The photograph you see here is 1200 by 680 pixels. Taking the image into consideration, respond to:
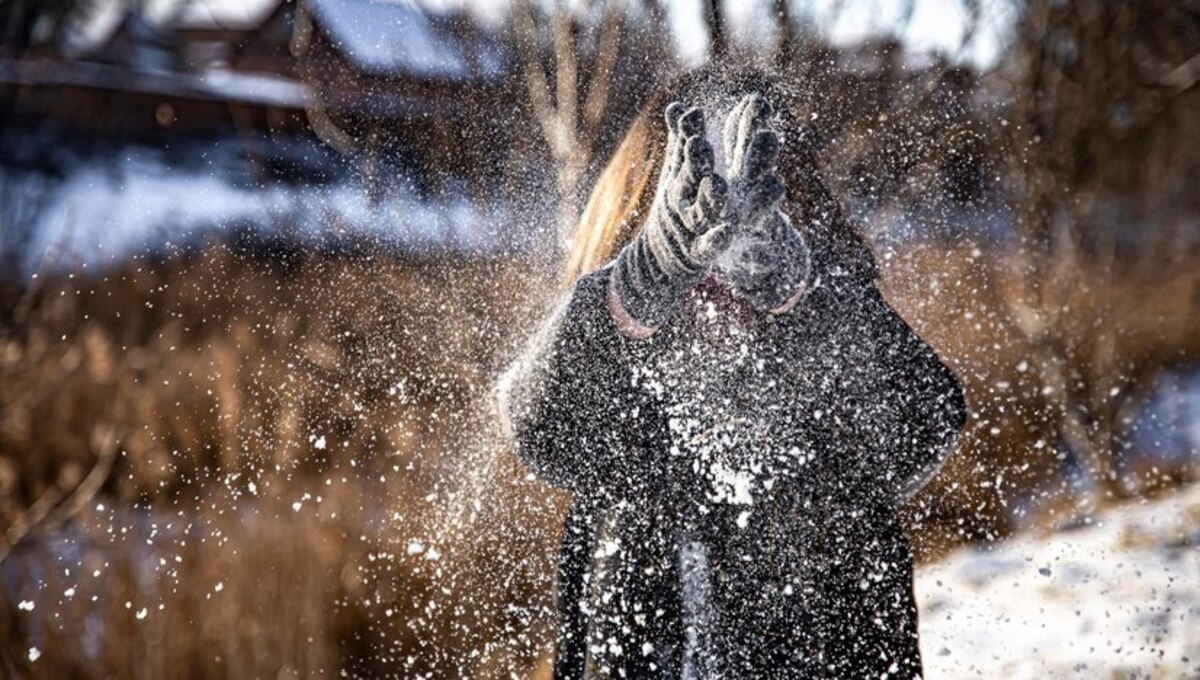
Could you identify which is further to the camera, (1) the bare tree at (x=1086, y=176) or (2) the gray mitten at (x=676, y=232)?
(1) the bare tree at (x=1086, y=176)

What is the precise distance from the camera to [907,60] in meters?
1.92

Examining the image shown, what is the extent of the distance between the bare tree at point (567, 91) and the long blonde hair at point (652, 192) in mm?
624

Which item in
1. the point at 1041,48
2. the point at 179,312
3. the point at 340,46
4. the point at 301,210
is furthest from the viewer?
the point at 179,312

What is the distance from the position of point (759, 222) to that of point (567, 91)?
123cm

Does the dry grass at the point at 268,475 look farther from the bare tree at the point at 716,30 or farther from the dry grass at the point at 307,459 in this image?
the bare tree at the point at 716,30

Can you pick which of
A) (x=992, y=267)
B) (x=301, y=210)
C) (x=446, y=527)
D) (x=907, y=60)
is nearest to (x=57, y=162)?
(x=301, y=210)

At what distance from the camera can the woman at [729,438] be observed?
81cm

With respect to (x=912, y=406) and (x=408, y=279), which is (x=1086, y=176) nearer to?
(x=408, y=279)

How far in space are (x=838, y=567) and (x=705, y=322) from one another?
254 mm

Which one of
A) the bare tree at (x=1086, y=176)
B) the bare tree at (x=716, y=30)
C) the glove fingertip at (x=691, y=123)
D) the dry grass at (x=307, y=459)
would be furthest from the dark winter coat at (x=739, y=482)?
the bare tree at (x=1086, y=176)

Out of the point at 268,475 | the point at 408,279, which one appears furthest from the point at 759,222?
the point at 268,475

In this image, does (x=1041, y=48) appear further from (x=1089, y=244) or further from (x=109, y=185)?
(x=109, y=185)

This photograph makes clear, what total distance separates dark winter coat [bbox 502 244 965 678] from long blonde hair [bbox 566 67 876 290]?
0.03 metres

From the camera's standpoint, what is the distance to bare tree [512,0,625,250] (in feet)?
5.44
